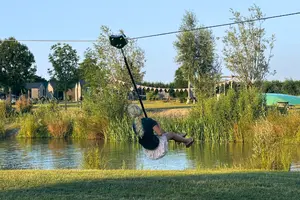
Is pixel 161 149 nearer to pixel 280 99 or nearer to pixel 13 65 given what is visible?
pixel 280 99

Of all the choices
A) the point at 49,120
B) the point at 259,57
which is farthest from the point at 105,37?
the point at 259,57

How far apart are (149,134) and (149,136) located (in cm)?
2

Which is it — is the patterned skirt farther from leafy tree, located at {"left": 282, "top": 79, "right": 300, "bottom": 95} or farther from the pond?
leafy tree, located at {"left": 282, "top": 79, "right": 300, "bottom": 95}

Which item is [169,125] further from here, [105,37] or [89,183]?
[89,183]

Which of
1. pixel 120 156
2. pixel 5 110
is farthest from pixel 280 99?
pixel 120 156

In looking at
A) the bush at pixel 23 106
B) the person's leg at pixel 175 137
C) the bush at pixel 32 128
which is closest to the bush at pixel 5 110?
the bush at pixel 23 106

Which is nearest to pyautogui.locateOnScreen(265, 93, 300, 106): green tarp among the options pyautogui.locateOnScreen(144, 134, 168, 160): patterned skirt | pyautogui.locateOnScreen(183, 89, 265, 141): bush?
pyautogui.locateOnScreen(183, 89, 265, 141): bush

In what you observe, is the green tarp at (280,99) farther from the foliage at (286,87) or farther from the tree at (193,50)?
the foliage at (286,87)

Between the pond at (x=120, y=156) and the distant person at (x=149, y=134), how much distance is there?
6.54m

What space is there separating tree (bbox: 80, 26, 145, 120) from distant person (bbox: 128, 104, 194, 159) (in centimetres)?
1777

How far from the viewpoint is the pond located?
12922 millimetres

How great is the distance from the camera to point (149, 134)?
5434mm

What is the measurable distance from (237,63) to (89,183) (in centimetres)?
1952

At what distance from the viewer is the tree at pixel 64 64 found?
1607 inches
